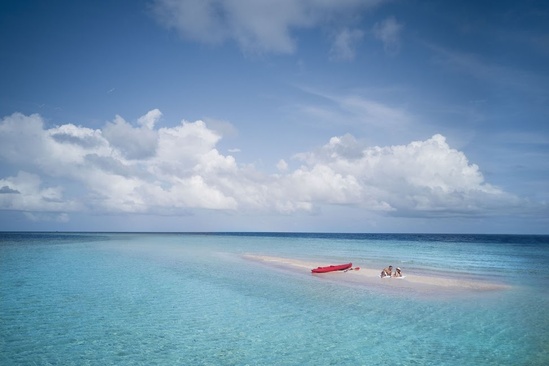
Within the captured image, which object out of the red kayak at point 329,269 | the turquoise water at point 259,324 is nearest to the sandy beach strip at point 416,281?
the red kayak at point 329,269

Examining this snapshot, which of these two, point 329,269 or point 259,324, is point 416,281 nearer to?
point 329,269

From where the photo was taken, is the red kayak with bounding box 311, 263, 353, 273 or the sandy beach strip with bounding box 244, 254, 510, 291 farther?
the red kayak with bounding box 311, 263, 353, 273

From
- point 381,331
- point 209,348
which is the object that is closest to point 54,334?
point 209,348

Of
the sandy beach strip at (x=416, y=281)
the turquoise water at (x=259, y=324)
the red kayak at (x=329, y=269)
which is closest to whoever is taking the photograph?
the turquoise water at (x=259, y=324)

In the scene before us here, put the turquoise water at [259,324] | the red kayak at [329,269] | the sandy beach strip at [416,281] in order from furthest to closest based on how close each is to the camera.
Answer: the red kayak at [329,269] → the sandy beach strip at [416,281] → the turquoise water at [259,324]

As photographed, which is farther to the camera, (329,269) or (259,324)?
(329,269)

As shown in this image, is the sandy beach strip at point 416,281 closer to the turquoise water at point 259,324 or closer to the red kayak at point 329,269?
the red kayak at point 329,269

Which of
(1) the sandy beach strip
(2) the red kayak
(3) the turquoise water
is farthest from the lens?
(2) the red kayak

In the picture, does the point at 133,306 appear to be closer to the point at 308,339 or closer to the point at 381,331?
the point at 308,339

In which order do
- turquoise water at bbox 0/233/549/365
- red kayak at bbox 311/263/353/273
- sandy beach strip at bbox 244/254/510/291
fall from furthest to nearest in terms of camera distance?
1. red kayak at bbox 311/263/353/273
2. sandy beach strip at bbox 244/254/510/291
3. turquoise water at bbox 0/233/549/365

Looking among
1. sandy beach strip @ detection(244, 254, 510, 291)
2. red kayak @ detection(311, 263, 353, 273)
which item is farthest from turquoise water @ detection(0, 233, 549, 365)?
red kayak @ detection(311, 263, 353, 273)

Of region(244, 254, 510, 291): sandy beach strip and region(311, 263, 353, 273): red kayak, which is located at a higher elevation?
region(311, 263, 353, 273): red kayak

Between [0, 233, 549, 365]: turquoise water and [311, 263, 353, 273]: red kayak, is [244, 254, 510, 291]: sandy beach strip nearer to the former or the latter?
[311, 263, 353, 273]: red kayak

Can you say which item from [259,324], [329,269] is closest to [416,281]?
[329,269]
